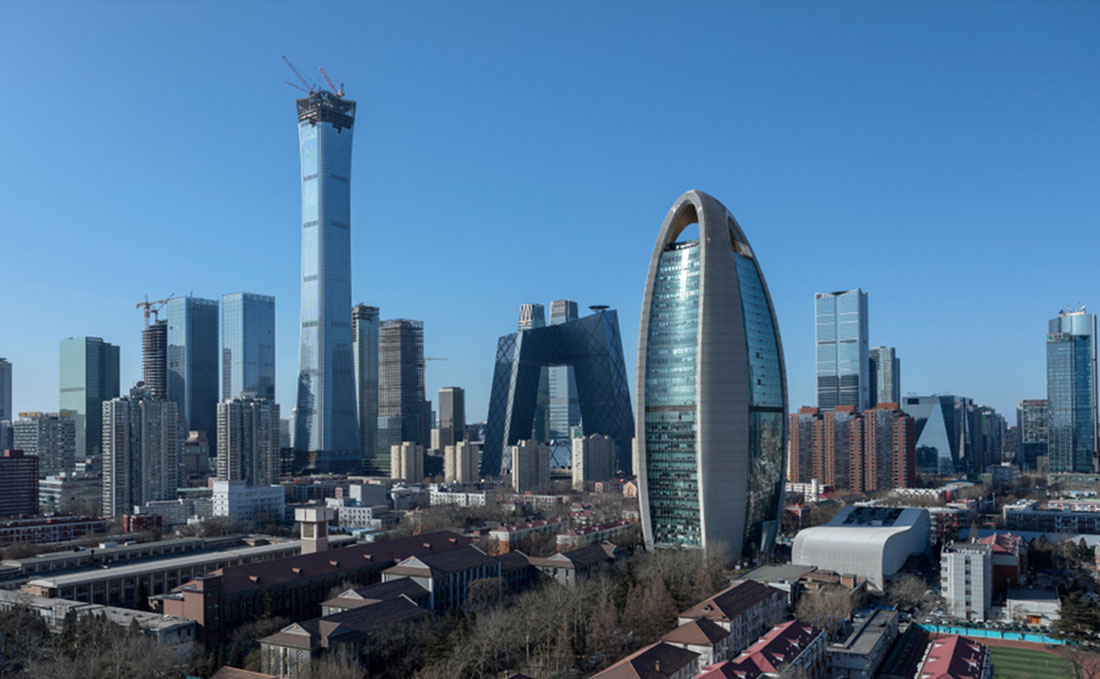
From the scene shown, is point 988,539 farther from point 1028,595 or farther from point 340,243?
point 340,243

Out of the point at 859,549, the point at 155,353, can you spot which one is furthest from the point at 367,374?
the point at 859,549

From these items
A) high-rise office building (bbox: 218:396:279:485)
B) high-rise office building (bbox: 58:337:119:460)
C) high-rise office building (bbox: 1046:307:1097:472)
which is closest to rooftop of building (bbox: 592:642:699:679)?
high-rise office building (bbox: 218:396:279:485)

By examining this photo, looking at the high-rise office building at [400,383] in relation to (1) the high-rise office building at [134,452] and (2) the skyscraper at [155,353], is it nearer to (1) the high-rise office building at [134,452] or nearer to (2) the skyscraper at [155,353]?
(2) the skyscraper at [155,353]

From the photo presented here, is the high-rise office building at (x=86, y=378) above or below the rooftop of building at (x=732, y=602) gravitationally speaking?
above

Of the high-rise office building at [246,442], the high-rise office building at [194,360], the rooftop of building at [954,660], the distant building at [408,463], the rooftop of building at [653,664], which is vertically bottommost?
the distant building at [408,463]

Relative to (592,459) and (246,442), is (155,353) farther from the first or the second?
(592,459)

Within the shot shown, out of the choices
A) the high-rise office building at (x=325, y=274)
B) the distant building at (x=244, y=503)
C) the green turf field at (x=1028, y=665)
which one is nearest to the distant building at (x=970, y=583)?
the green turf field at (x=1028, y=665)

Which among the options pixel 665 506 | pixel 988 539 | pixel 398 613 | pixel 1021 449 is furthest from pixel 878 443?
pixel 398 613
